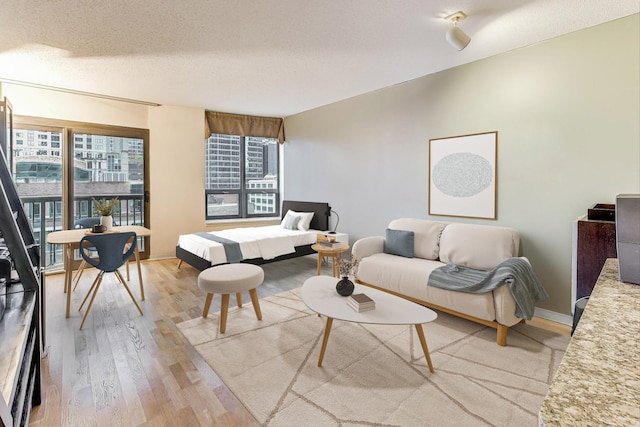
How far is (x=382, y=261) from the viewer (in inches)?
131

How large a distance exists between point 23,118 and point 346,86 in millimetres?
4198

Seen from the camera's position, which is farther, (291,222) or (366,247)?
(291,222)

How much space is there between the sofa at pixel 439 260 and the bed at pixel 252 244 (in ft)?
4.26

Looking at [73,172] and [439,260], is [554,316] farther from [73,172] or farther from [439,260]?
[73,172]

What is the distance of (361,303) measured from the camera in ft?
7.08

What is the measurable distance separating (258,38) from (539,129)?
106 inches

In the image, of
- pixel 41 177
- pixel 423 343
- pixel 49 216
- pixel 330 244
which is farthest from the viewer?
pixel 49 216

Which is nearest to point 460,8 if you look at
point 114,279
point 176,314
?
point 176,314

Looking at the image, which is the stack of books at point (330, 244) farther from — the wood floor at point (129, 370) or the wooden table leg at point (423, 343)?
the wooden table leg at point (423, 343)

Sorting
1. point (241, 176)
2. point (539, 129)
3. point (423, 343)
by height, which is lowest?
point (423, 343)

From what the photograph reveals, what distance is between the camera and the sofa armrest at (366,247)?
3563 mm

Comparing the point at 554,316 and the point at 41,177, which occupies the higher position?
the point at 41,177

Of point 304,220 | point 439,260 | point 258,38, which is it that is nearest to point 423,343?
point 439,260

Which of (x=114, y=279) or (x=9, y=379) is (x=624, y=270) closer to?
(x=9, y=379)
